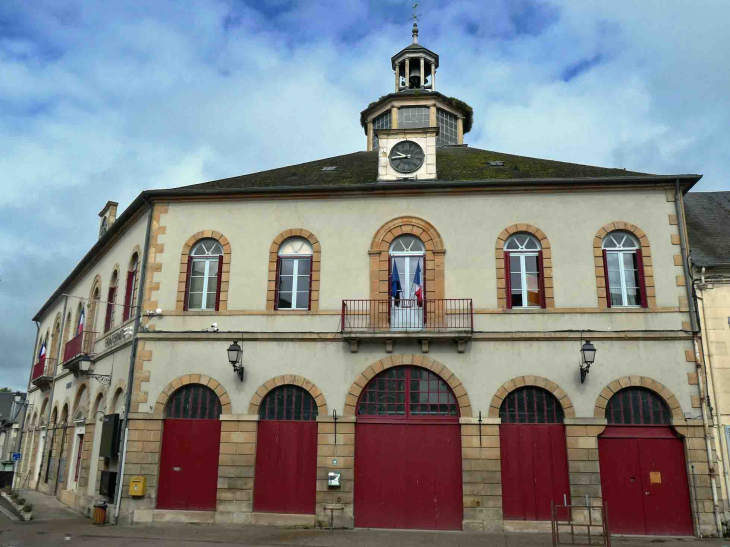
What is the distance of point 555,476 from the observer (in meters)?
14.4

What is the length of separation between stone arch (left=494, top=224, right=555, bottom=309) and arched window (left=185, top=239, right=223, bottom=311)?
6858 mm

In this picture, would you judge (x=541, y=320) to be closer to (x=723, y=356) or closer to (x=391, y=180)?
(x=723, y=356)

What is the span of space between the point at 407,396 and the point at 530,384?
281 centimetres

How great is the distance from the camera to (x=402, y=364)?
15.3m

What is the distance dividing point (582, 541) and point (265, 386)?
7.58m

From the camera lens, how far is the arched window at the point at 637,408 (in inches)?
576

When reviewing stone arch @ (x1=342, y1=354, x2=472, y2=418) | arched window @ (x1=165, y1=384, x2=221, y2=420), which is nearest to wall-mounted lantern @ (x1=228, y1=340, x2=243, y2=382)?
arched window @ (x1=165, y1=384, x2=221, y2=420)

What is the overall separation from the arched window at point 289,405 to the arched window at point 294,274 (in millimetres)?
2007

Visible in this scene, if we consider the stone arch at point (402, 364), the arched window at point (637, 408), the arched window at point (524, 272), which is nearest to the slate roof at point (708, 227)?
the arched window at point (637, 408)

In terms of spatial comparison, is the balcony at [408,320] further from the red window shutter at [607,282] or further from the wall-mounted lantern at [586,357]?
the red window shutter at [607,282]

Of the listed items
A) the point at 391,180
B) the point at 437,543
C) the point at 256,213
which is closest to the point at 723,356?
the point at 437,543

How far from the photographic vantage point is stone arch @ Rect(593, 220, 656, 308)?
49.9 feet

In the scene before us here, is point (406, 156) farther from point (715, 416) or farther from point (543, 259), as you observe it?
point (715, 416)

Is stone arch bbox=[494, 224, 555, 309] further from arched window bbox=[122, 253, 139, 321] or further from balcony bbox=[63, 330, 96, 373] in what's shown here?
balcony bbox=[63, 330, 96, 373]
